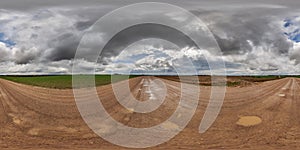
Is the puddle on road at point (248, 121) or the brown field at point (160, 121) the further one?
the puddle on road at point (248, 121)

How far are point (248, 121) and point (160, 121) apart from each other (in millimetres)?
3899

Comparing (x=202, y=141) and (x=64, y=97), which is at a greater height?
(x=64, y=97)

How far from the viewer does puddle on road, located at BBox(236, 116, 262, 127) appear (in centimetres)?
1582

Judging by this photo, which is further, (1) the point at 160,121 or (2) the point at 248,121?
(2) the point at 248,121

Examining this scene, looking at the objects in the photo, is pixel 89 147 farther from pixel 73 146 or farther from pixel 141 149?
pixel 141 149

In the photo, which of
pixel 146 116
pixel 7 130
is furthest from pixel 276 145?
pixel 7 130

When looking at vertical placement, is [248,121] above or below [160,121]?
below

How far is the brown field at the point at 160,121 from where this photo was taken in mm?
13648

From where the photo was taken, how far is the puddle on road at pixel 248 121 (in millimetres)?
15820

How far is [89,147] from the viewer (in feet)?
43.2

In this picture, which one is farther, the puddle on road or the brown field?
the puddle on road

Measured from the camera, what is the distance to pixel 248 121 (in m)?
16.2

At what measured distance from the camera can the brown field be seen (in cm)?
1365

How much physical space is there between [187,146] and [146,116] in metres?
3.61
